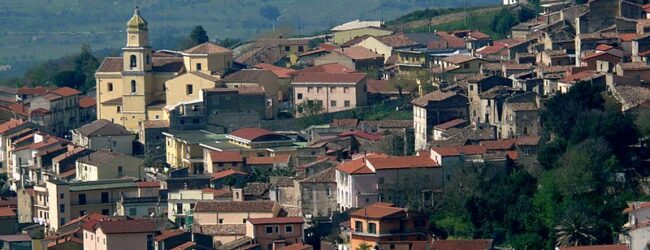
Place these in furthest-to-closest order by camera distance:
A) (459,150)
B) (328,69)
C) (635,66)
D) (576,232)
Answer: (328,69) → (635,66) → (459,150) → (576,232)

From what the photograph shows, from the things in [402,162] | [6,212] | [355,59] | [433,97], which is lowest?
[6,212]

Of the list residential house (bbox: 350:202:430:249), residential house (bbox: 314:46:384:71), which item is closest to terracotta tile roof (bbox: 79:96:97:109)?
residential house (bbox: 314:46:384:71)

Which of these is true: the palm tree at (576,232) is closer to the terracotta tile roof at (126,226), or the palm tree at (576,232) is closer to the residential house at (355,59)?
the terracotta tile roof at (126,226)

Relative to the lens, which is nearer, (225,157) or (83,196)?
(83,196)

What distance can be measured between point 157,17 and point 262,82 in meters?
88.2

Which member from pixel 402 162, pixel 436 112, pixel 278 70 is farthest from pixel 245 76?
pixel 402 162

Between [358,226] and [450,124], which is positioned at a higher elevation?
[450,124]

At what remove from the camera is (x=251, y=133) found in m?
67.6

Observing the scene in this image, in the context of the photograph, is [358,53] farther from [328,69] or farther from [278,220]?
[278,220]

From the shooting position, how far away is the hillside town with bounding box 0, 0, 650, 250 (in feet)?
180

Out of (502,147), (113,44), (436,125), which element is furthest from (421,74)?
(113,44)

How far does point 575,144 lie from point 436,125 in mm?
7290

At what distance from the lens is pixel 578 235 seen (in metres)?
51.5

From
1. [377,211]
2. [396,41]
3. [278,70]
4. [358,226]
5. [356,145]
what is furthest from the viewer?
[396,41]
